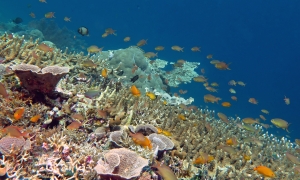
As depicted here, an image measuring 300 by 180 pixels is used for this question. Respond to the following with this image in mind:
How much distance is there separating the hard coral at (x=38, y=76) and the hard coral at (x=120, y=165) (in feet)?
5.55

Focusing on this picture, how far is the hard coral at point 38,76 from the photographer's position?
3.72 meters

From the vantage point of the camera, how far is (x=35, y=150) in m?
3.30

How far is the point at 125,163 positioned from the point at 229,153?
10.2 ft

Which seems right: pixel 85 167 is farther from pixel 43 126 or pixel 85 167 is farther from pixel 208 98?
pixel 208 98

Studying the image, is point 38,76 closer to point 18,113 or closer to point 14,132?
point 18,113

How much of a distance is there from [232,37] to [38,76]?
8244 cm

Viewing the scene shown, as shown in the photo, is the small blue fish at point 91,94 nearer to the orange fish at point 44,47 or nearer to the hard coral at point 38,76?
the hard coral at point 38,76

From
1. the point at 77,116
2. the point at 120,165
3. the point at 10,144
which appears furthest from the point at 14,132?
the point at 120,165

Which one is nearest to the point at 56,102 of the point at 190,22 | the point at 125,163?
the point at 125,163

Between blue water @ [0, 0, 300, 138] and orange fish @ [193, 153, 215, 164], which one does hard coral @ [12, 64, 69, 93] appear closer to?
orange fish @ [193, 153, 215, 164]

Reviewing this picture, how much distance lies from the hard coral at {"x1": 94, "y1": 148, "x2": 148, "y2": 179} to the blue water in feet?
173

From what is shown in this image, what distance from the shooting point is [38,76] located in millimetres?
3789

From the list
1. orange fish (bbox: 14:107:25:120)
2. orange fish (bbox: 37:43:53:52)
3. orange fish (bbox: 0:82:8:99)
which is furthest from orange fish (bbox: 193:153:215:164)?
orange fish (bbox: 37:43:53:52)

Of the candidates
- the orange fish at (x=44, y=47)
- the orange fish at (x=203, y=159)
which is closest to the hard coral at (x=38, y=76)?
the orange fish at (x=44, y=47)
